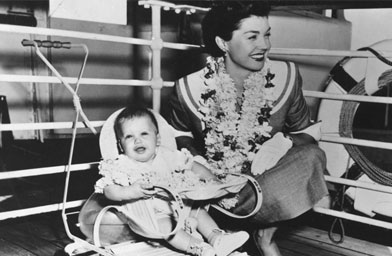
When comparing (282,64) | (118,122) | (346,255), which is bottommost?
(346,255)

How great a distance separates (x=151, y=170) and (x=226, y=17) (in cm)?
69

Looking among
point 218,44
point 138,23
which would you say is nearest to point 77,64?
point 138,23

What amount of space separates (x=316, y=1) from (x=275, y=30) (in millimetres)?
1691

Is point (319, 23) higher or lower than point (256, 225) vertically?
higher

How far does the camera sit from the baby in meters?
1.46

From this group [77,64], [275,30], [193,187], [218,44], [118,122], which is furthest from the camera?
[77,64]

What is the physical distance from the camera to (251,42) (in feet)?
5.77

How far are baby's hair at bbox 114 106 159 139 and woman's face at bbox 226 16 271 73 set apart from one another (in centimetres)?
→ 44

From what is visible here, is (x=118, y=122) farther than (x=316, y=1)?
No

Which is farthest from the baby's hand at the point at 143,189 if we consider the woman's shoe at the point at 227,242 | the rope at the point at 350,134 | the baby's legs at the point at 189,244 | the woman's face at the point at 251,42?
the rope at the point at 350,134

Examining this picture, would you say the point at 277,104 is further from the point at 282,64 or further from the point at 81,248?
the point at 81,248

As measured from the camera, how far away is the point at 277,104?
182 centimetres

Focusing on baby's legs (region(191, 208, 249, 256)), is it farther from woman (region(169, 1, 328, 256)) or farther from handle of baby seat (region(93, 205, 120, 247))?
handle of baby seat (region(93, 205, 120, 247))

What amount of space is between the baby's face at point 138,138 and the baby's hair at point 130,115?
14 millimetres
